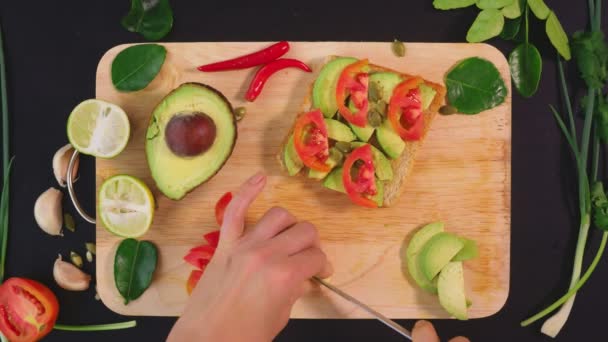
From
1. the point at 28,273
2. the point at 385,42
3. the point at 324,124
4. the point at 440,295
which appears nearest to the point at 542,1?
the point at 385,42

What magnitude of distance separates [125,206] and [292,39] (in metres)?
0.89

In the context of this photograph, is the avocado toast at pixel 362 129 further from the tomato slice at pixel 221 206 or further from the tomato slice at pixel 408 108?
the tomato slice at pixel 221 206

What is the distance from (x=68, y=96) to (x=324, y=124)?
1075mm

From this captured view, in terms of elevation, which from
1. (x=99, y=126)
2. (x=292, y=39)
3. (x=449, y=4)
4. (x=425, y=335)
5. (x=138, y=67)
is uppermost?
(x=449, y=4)

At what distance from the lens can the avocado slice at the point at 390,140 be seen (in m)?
1.99

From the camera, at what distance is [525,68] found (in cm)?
212

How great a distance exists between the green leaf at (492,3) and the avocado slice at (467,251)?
860 mm

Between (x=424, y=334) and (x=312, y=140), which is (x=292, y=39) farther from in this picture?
(x=424, y=334)

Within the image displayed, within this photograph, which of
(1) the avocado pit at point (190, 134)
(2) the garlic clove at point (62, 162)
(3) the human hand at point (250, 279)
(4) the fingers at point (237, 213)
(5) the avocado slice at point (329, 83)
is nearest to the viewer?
(3) the human hand at point (250, 279)

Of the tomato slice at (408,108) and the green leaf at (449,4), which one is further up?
the green leaf at (449,4)

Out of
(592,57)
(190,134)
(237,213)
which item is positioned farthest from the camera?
(592,57)

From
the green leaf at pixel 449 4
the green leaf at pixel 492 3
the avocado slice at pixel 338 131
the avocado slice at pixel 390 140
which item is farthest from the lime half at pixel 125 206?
the green leaf at pixel 492 3

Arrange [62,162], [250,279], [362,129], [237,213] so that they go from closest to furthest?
1. [250,279]
2. [237,213]
3. [362,129]
4. [62,162]

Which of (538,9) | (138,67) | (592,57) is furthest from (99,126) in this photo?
(592,57)
